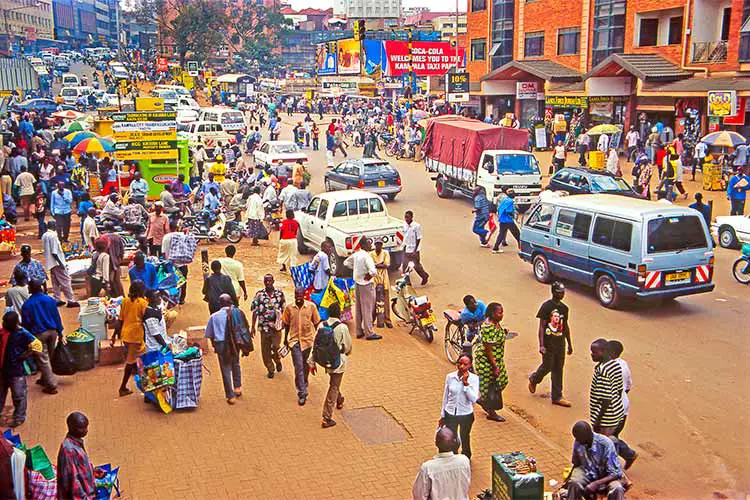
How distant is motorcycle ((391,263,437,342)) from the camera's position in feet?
41.9

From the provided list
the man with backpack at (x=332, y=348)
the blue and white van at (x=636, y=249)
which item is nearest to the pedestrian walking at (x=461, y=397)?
the man with backpack at (x=332, y=348)

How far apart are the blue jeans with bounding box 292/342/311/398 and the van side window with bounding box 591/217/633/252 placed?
21.0 feet

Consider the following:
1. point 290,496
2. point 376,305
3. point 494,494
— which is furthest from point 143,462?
point 376,305

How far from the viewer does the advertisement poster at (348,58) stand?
3223 inches

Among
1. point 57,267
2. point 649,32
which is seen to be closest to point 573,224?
point 57,267

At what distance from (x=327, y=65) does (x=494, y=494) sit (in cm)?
8390

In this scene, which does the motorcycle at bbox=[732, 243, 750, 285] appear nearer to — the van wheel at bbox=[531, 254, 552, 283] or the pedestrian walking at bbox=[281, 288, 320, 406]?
the van wheel at bbox=[531, 254, 552, 283]

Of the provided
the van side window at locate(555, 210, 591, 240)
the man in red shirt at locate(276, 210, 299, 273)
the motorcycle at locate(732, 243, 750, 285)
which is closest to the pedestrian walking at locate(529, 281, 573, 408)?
the van side window at locate(555, 210, 591, 240)

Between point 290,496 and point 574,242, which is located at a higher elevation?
point 574,242

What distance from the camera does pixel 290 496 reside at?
7711mm

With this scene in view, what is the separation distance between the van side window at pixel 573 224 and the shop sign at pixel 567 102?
24046 millimetres

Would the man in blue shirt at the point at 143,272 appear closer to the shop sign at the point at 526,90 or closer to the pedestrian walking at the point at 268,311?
the pedestrian walking at the point at 268,311

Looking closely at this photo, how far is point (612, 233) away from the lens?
543 inches

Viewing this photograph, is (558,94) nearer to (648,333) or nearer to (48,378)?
(648,333)
